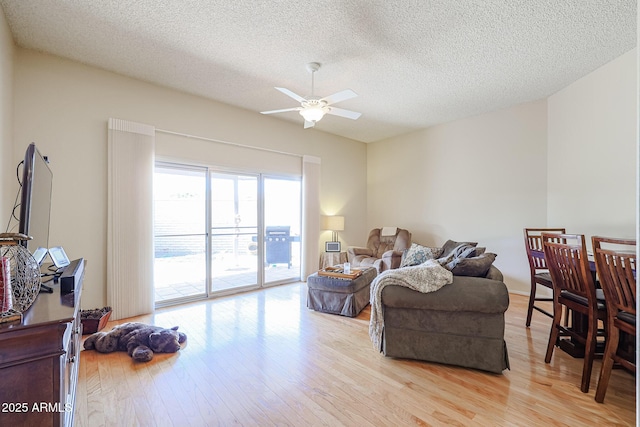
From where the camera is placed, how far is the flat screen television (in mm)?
1362

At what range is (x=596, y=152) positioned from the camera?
11.0ft

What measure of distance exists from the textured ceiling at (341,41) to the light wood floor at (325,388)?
9.46ft

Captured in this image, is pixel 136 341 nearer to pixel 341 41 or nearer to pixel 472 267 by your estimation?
pixel 472 267

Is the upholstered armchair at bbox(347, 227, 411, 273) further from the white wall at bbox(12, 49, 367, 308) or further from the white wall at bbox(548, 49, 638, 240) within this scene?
the white wall at bbox(12, 49, 367, 308)

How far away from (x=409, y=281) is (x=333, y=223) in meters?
3.34

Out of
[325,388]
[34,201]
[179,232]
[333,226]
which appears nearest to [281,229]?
[333,226]

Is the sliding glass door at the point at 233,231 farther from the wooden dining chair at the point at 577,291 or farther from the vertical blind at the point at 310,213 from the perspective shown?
the wooden dining chair at the point at 577,291

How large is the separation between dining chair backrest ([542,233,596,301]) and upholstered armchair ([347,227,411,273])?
2.32 m

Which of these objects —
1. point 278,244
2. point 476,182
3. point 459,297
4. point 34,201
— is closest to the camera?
point 34,201

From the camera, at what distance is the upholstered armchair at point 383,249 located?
455cm

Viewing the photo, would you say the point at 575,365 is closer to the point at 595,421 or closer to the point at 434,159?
the point at 595,421

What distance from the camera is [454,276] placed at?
235 centimetres

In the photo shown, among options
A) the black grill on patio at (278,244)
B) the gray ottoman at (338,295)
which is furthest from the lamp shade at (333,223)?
the gray ottoman at (338,295)

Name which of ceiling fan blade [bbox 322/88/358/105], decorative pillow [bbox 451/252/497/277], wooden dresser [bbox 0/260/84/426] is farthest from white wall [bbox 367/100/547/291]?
wooden dresser [bbox 0/260/84/426]
